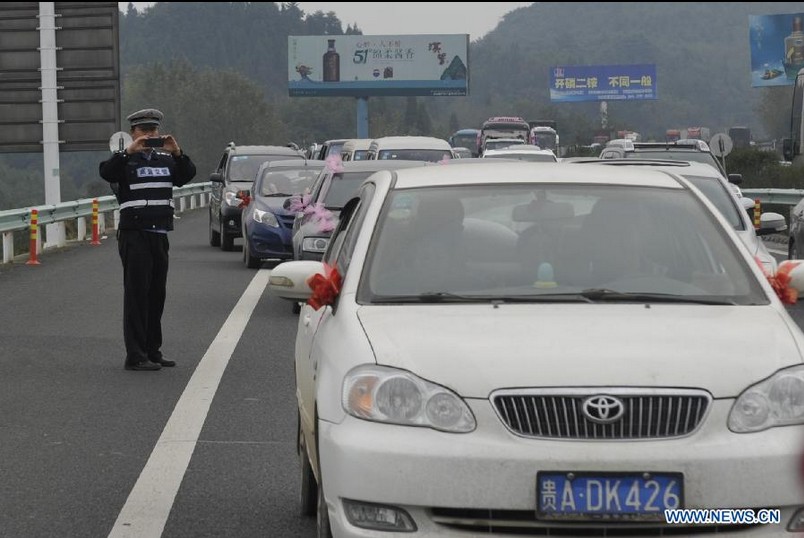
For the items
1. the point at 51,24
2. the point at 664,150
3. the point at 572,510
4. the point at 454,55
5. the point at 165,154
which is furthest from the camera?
the point at 454,55

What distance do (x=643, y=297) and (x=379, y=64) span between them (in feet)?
360

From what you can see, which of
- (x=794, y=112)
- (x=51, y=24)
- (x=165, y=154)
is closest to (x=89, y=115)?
(x=51, y=24)

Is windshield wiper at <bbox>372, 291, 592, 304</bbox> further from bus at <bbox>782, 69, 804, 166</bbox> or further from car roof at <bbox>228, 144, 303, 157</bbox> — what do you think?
bus at <bbox>782, 69, 804, 166</bbox>

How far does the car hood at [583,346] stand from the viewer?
505cm

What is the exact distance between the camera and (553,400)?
16.4 ft

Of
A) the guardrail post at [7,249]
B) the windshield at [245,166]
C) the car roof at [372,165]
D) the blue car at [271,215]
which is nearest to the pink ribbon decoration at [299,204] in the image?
the car roof at [372,165]

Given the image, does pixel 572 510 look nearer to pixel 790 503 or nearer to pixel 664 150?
pixel 790 503

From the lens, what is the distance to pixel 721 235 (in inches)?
249

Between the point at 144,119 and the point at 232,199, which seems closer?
the point at 144,119

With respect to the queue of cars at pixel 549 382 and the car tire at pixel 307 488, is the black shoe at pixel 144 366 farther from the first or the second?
the queue of cars at pixel 549 382

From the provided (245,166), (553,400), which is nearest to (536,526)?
(553,400)

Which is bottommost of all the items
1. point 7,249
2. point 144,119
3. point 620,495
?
point 620,495

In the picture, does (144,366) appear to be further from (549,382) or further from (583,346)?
(549,382)

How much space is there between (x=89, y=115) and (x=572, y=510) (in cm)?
3091
